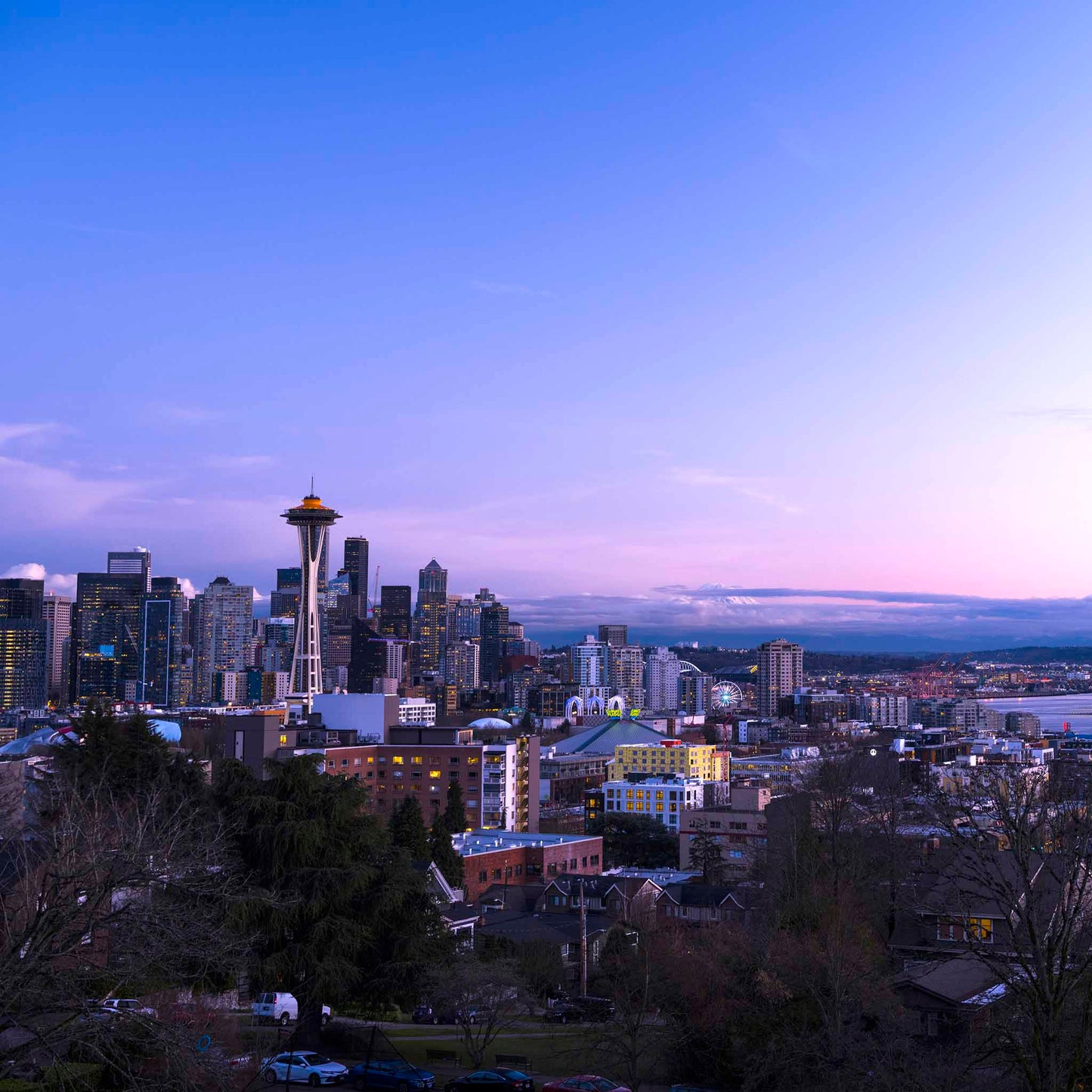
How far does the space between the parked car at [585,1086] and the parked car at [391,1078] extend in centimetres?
217

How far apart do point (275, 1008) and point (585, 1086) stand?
6.61 meters

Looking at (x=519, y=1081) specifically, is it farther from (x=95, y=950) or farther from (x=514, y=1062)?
(x=95, y=950)

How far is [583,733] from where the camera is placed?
167375 millimetres

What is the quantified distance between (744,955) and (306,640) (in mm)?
144216

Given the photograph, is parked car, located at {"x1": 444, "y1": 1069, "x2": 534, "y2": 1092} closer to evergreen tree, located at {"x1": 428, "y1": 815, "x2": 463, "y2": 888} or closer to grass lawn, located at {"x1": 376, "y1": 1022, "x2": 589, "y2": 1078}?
grass lawn, located at {"x1": 376, "y1": 1022, "x2": 589, "y2": 1078}

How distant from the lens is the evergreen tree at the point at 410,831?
144ft

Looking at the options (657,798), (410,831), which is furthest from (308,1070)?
(657,798)

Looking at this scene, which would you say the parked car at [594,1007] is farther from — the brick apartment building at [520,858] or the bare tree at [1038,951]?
the brick apartment building at [520,858]

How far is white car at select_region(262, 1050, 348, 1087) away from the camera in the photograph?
1997cm

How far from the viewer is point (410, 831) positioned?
149 ft

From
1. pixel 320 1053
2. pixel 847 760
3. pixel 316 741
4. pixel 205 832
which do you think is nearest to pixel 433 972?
pixel 320 1053

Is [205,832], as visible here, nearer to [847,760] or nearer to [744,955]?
[744,955]

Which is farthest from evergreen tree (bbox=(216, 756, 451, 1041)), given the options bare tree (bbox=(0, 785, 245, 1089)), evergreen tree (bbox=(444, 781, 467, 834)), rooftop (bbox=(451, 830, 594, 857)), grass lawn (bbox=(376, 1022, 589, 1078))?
evergreen tree (bbox=(444, 781, 467, 834))

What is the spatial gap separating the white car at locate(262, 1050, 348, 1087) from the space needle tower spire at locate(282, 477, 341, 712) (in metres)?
134
